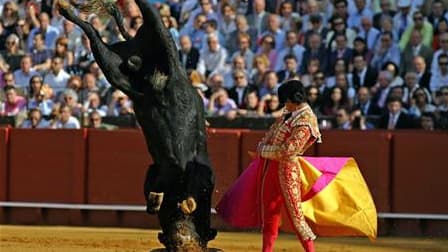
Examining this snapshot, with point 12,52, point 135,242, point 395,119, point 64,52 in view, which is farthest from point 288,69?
point 12,52

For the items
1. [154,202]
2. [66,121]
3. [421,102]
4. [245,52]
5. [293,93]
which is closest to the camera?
[154,202]

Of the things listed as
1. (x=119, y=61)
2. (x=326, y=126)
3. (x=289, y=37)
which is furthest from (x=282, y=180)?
(x=289, y=37)

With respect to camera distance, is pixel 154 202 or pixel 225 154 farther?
pixel 225 154

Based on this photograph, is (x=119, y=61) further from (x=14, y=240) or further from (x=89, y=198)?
(x=89, y=198)

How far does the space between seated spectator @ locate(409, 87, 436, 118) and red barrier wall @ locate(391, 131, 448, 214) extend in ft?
0.80

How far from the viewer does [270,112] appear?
1100 cm

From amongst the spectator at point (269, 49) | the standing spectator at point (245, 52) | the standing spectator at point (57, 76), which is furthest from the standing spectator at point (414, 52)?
the standing spectator at point (57, 76)

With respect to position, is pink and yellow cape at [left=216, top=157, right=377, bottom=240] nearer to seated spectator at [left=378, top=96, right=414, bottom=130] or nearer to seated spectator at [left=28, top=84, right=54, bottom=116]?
seated spectator at [left=378, top=96, right=414, bottom=130]

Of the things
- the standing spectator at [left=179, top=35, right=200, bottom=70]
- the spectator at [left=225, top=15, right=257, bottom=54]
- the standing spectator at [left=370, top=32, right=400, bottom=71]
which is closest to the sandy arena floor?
the standing spectator at [left=370, top=32, right=400, bottom=71]

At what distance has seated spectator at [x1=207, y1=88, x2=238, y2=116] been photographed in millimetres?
11016

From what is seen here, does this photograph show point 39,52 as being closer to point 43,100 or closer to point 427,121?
point 43,100

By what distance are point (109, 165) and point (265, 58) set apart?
190 cm

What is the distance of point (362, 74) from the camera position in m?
11.0

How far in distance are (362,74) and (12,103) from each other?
3.75 m
